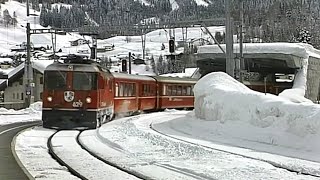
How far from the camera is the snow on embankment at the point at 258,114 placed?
17141 millimetres

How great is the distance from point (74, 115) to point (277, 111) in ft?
Result: 34.0

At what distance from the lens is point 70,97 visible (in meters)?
26.3

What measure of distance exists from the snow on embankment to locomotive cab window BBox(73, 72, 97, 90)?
5.05 meters

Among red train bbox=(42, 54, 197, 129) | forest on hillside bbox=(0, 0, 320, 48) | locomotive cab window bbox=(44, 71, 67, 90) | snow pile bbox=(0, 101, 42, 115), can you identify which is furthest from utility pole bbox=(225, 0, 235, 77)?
snow pile bbox=(0, 101, 42, 115)

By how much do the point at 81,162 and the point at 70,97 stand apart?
12.0 metres

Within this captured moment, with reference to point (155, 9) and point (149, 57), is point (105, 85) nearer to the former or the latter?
point (155, 9)

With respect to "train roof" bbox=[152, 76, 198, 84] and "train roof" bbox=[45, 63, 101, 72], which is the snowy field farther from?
"train roof" bbox=[152, 76, 198, 84]

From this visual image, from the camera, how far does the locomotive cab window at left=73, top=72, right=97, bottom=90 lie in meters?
26.4

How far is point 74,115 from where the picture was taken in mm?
26016

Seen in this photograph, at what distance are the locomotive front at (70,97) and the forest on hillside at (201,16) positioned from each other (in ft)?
38.6

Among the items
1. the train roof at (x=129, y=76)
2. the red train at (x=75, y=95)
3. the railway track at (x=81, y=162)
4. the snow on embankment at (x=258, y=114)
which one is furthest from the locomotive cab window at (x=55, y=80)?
the snow on embankment at (x=258, y=114)

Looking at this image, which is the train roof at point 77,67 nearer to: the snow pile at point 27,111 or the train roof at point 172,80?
the train roof at point 172,80

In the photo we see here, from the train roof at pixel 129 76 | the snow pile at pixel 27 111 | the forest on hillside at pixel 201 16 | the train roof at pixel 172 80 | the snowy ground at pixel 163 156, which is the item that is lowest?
the snow pile at pixel 27 111

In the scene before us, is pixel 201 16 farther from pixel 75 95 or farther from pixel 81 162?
pixel 81 162
